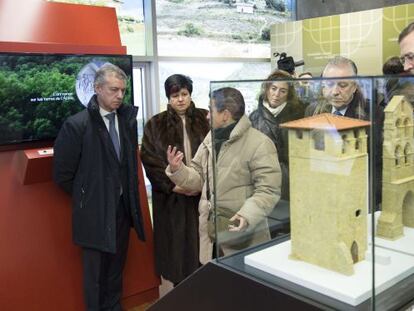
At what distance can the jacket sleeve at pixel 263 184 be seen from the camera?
110 cm

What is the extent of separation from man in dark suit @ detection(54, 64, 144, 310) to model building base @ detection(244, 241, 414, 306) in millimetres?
1894

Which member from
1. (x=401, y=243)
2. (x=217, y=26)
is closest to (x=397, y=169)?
(x=401, y=243)

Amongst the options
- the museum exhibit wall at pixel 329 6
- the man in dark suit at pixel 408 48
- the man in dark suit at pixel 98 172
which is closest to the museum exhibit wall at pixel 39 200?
the man in dark suit at pixel 98 172

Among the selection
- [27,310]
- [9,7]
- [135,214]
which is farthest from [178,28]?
[27,310]

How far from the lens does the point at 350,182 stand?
0.90 metres

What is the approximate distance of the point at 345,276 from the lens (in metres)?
0.93

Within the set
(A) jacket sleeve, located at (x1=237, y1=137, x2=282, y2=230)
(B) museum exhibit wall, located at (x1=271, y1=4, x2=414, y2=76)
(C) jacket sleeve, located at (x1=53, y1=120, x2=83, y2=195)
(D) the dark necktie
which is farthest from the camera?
(B) museum exhibit wall, located at (x1=271, y1=4, x2=414, y2=76)

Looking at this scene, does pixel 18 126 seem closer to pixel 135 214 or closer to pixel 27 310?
pixel 135 214

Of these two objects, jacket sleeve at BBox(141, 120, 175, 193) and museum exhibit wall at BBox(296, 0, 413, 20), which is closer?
jacket sleeve at BBox(141, 120, 175, 193)

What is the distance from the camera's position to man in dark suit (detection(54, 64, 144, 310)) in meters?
2.79

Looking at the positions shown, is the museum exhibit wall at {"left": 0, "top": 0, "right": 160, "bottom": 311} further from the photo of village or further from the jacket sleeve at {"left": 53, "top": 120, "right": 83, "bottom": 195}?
the photo of village

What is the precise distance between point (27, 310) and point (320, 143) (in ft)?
8.85

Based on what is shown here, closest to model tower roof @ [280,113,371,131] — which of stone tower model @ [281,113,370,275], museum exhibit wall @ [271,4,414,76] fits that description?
stone tower model @ [281,113,370,275]

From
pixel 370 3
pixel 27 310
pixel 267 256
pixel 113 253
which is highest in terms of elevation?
pixel 370 3
